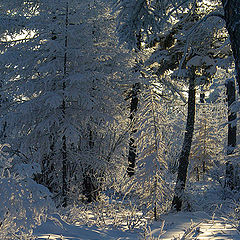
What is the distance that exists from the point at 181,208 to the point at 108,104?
14.7ft

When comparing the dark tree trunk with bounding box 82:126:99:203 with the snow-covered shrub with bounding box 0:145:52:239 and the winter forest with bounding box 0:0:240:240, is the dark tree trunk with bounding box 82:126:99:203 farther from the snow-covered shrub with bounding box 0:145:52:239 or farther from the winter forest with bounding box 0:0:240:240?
the snow-covered shrub with bounding box 0:145:52:239

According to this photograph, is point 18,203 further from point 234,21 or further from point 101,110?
point 101,110

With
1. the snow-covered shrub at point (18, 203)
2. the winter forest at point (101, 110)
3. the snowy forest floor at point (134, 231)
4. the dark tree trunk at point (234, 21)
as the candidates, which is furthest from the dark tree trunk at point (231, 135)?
the snow-covered shrub at point (18, 203)

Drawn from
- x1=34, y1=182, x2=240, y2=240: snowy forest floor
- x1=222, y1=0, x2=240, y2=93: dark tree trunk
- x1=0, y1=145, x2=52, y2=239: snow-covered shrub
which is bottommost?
x1=34, y1=182, x2=240, y2=240: snowy forest floor

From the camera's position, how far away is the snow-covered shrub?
3.74 m

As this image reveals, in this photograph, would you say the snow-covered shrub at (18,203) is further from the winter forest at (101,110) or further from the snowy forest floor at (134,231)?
the winter forest at (101,110)

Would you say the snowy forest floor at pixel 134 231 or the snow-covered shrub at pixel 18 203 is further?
the snowy forest floor at pixel 134 231

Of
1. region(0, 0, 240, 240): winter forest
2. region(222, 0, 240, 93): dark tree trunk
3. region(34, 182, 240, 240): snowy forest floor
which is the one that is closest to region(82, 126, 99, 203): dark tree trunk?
region(0, 0, 240, 240): winter forest

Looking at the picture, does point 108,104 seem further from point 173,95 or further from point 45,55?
point 173,95

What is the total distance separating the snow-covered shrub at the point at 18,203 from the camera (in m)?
3.74

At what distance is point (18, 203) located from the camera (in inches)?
150

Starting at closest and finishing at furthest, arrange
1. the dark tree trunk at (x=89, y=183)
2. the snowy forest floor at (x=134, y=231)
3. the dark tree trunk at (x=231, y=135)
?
the snowy forest floor at (x=134, y=231), the dark tree trunk at (x=89, y=183), the dark tree trunk at (x=231, y=135)

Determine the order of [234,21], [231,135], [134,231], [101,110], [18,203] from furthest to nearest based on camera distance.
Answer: [231,135] < [101,110] < [134,231] < [234,21] < [18,203]

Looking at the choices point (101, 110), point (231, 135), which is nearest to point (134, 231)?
point (101, 110)
